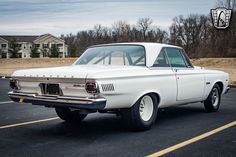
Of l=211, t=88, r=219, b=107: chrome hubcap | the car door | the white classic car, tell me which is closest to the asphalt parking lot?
l=211, t=88, r=219, b=107: chrome hubcap

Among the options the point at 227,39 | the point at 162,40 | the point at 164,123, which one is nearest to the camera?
the point at 164,123

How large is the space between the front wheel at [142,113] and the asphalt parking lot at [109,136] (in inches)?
6.1

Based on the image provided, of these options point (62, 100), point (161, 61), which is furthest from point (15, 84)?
point (161, 61)

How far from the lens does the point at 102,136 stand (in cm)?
684

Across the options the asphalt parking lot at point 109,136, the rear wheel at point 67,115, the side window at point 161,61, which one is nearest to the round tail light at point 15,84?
the asphalt parking lot at point 109,136

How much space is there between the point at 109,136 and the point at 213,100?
3.78 meters

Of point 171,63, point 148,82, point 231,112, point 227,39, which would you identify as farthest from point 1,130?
point 227,39

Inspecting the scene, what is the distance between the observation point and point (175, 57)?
8.55 metres

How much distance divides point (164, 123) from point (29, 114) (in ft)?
10.6

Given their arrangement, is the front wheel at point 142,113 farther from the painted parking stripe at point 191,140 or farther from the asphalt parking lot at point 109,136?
the painted parking stripe at point 191,140

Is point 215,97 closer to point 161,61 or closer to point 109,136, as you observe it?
point 161,61

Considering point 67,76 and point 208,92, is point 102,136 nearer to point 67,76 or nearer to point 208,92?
point 67,76

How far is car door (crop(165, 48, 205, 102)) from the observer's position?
817 centimetres

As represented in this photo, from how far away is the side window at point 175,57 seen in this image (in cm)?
832
